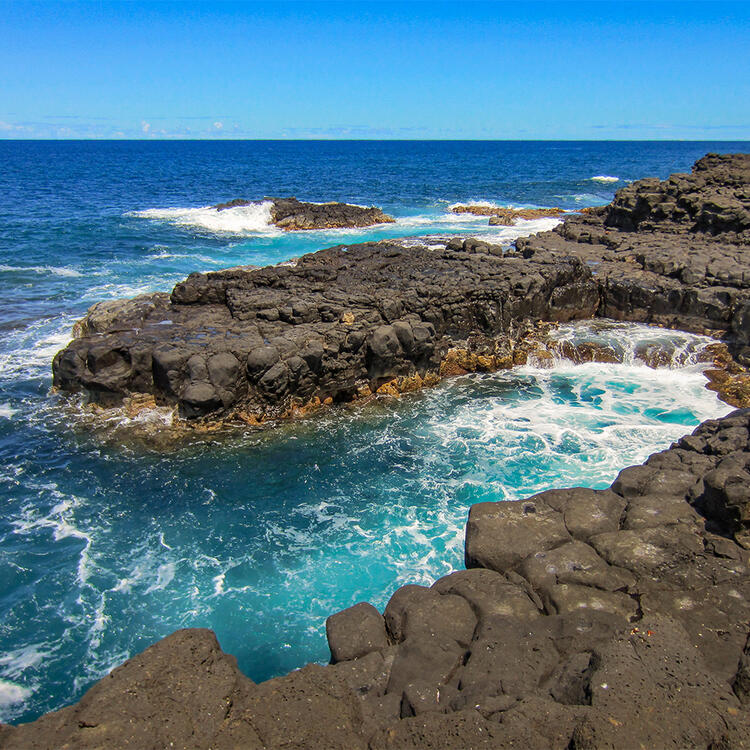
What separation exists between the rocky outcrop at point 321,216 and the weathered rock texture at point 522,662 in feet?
129

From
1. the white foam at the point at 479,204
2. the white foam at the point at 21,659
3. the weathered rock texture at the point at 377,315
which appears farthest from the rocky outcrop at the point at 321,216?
the white foam at the point at 21,659

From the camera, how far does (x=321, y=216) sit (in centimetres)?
4709

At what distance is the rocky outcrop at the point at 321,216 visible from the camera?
46188mm

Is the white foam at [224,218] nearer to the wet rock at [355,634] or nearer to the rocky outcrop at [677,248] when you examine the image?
the rocky outcrop at [677,248]

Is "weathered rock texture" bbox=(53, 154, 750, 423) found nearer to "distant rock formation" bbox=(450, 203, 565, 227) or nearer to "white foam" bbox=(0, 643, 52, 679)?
"white foam" bbox=(0, 643, 52, 679)

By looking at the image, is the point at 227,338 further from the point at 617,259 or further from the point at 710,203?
the point at 710,203

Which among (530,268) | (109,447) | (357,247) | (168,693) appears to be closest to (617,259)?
(530,268)

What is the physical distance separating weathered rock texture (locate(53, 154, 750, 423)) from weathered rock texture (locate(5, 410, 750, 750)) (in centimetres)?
919

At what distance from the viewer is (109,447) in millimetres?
15477

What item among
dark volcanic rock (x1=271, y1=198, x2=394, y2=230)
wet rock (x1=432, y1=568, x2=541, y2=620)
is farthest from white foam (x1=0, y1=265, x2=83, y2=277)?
wet rock (x1=432, y1=568, x2=541, y2=620)

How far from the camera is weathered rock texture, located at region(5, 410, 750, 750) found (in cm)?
561

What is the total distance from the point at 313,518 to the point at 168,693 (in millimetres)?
7010

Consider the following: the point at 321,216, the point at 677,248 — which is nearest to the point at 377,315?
the point at 677,248

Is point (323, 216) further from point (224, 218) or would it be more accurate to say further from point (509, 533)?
point (509, 533)
